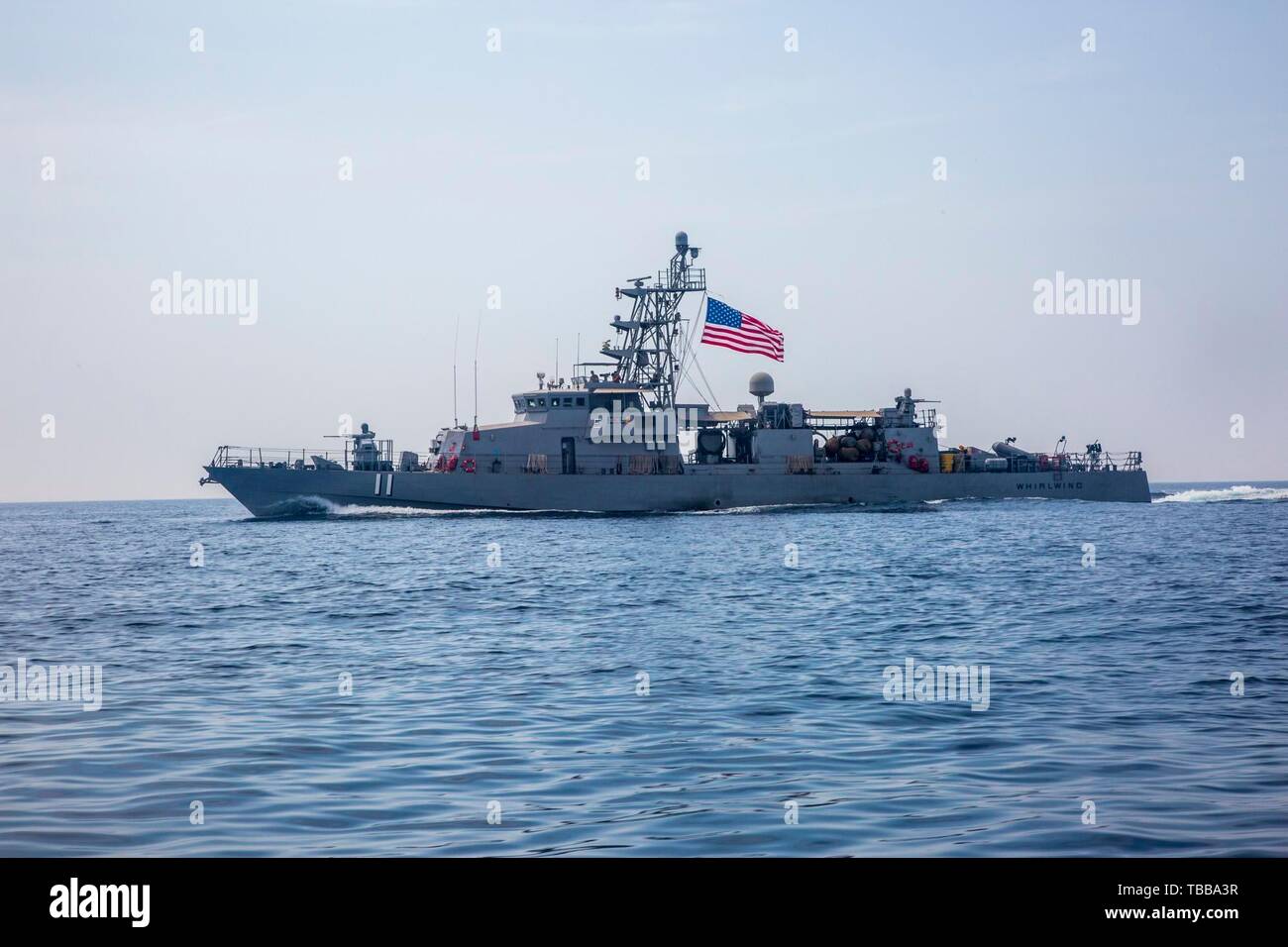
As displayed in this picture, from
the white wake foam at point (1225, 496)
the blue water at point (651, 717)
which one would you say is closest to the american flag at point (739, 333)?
the blue water at point (651, 717)

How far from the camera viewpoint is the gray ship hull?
5722cm

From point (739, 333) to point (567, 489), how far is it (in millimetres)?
12119

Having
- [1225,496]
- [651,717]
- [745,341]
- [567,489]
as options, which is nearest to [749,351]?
[745,341]

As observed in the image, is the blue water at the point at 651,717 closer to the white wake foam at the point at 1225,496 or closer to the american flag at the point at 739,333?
the american flag at the point at 739,333

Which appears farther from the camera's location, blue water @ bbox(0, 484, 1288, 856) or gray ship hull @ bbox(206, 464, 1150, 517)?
gray ship hull @ bbox(206, 464, 1150, 517)

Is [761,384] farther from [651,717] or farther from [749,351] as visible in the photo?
[651,717]

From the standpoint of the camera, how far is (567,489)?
58125mm

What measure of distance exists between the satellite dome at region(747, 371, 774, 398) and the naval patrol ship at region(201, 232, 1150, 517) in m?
0.06

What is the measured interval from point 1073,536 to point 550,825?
39425 millimetres

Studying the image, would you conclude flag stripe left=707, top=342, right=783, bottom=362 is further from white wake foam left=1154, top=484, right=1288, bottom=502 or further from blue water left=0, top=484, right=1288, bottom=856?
white wake foam left=1154, top=484, right=1288, bottom=502

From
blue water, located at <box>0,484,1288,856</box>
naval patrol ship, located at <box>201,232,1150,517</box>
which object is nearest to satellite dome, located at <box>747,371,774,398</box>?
naval patrol ship, located at <box>201,232,1150,517</box>

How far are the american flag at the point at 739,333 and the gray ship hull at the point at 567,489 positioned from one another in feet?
26.5

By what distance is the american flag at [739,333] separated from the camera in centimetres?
5666
